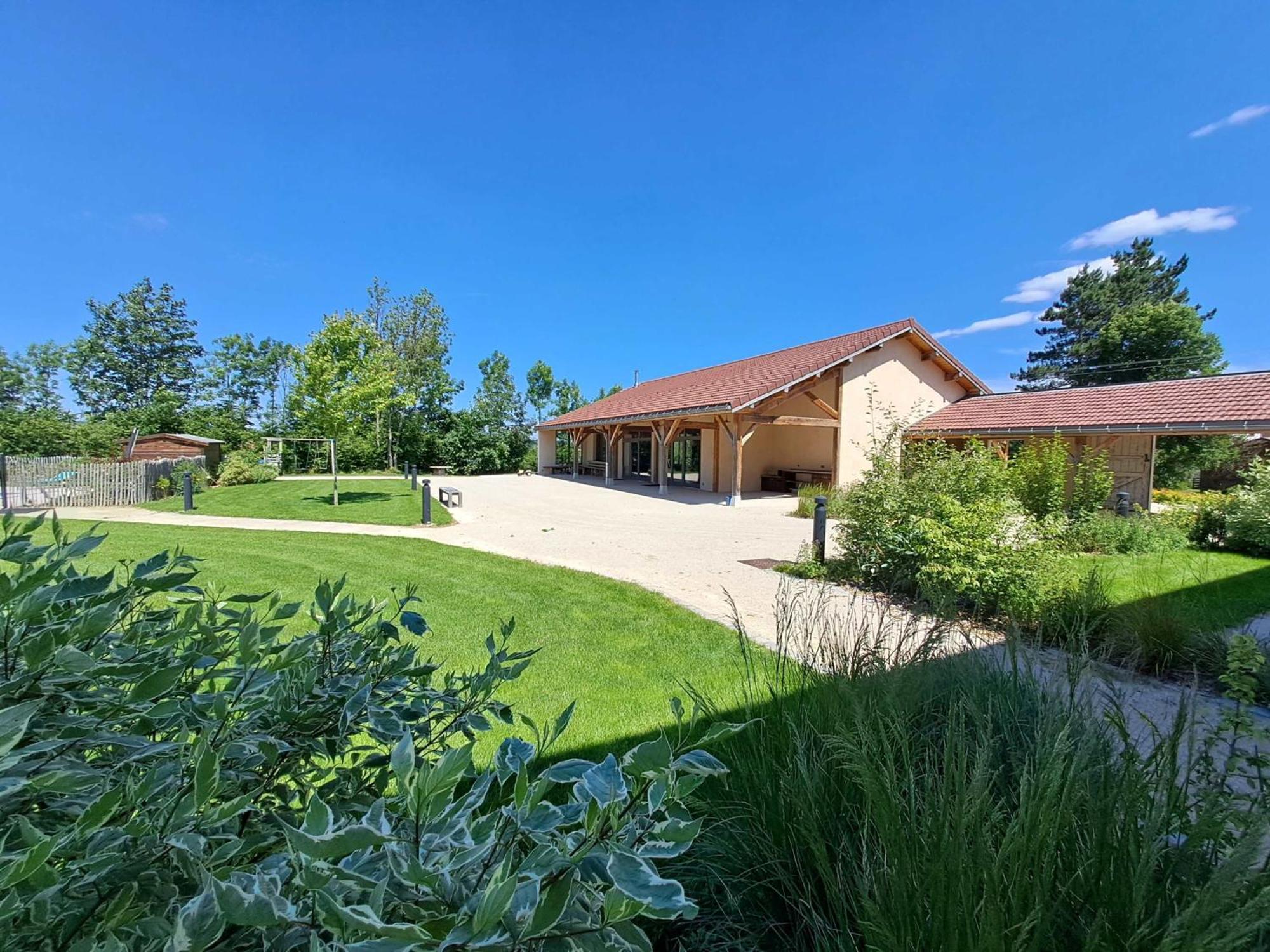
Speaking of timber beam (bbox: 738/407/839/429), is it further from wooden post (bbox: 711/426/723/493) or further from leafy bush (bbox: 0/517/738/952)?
leafy bush (bbox: 0/517/738/952)

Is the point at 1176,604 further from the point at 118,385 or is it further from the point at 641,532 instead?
the point at 118,385

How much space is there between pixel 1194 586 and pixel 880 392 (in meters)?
13.1

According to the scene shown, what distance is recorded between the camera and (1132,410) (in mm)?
14203

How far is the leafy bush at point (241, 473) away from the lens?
65.9 ft

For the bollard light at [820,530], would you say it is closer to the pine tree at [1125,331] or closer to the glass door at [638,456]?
the glass door at [638,456]

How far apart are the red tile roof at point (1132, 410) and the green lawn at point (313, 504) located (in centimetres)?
1571

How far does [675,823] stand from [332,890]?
0.42m

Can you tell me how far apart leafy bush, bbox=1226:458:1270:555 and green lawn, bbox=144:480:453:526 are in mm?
15047

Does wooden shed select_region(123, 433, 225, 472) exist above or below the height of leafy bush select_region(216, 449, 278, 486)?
above

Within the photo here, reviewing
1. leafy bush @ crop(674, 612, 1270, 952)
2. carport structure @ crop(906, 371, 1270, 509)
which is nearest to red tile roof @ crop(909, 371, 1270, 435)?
Result: carport structure @ crop(906, 371, 1270, 509)

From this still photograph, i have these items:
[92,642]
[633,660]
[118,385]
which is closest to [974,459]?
[633,660]

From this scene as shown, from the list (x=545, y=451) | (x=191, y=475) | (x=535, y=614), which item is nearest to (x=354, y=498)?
(x=191, y=475)

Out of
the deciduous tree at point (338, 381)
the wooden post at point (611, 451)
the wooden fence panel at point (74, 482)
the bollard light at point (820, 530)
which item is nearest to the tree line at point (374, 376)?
the deciduous tree at point (338, 381)

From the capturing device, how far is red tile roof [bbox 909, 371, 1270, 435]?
12414mm
